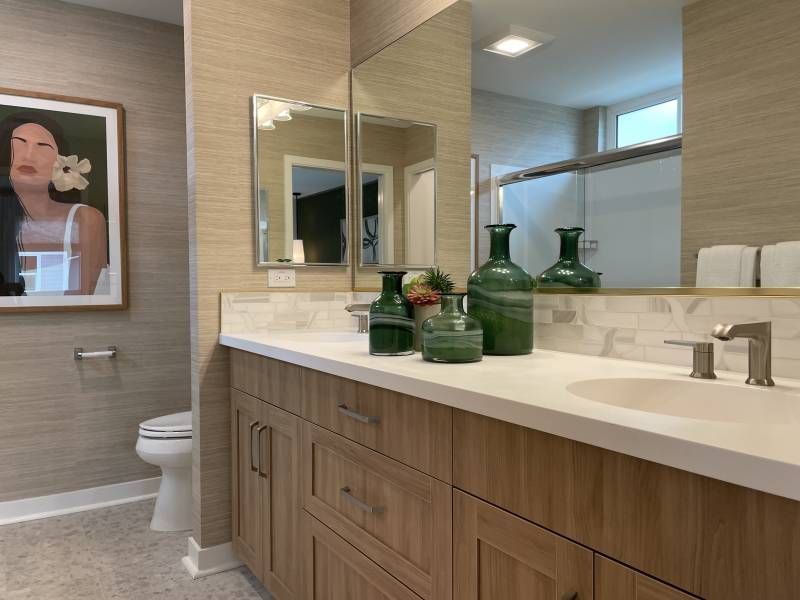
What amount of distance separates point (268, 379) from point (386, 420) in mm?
748

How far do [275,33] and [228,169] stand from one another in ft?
1.93

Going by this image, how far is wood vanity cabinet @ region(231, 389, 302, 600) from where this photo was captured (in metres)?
1.74

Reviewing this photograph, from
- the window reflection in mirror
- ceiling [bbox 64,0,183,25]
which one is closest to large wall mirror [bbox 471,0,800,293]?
the window reflection in mirror

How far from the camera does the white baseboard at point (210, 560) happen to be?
2254 mm

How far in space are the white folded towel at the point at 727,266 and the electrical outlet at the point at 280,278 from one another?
5.11 feet

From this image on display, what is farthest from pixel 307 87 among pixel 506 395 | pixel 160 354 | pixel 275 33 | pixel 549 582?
pixel 549 582

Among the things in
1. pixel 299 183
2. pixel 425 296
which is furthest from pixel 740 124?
pixel 299 183

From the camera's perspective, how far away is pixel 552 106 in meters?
1.62

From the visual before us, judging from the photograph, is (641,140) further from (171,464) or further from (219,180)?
(171,464)

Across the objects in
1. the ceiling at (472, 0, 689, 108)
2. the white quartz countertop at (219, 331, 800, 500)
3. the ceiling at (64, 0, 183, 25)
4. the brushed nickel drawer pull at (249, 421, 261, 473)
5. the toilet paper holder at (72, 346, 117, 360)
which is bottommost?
the brushed nickel drawer pull at (249, 421, 261, 473)

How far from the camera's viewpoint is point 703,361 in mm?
1211

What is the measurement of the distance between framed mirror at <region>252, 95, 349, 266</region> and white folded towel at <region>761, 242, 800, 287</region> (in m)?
1.68

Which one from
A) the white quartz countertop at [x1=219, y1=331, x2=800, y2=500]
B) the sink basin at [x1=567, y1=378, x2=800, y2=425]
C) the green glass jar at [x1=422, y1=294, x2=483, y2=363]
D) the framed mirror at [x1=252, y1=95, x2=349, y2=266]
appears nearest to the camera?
the white quartz countertop at [x1=219, y1=331, x2=800, y2=500]

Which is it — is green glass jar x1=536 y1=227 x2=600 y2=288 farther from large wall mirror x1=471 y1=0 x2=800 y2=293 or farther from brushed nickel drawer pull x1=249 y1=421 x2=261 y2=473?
brushed nickel drawer pull x1=249 y1=421 x2=261 y2=473
